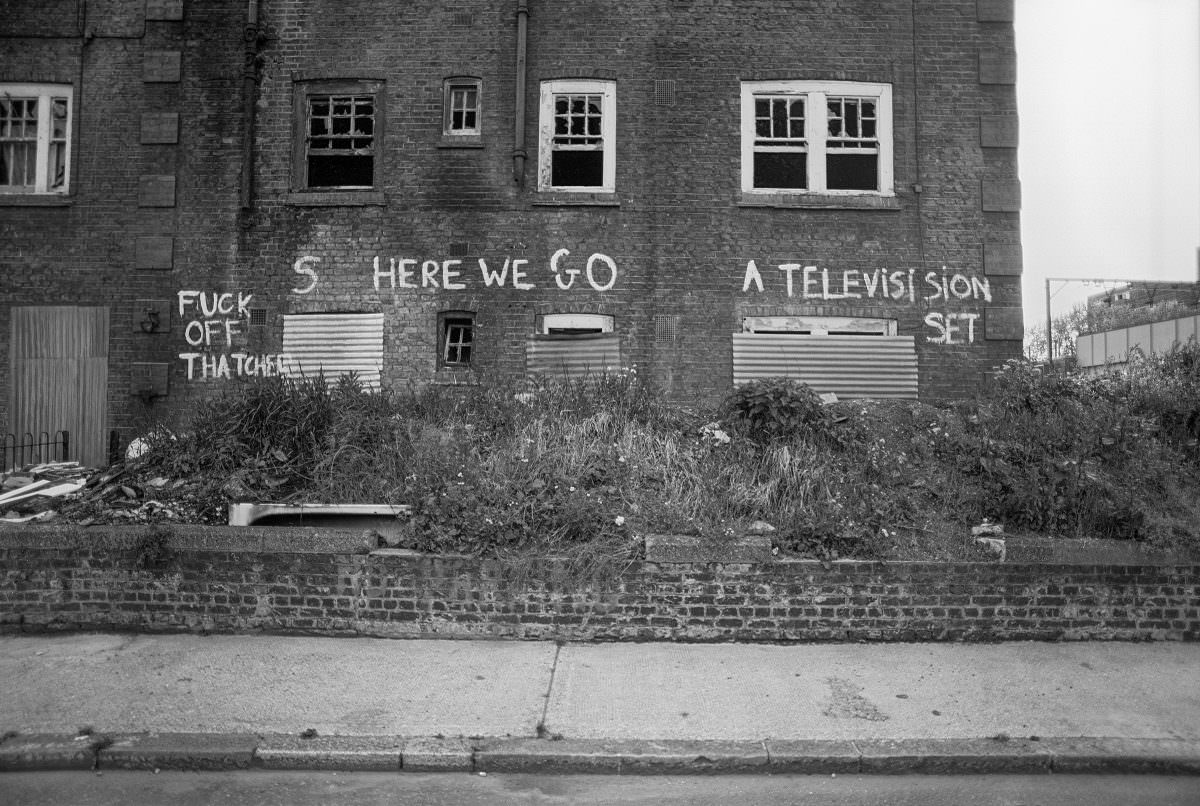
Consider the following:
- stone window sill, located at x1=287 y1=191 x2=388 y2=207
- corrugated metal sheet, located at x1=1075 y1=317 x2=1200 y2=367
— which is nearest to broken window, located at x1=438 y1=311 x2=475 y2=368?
stone window sill, located at x1=287 y1=191 x2=388 y2=207

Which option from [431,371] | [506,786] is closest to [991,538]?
[506,786]

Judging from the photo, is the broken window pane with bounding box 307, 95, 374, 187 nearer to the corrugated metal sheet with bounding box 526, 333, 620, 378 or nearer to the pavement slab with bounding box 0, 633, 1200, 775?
the corrugated metal sheet with bounding box 526, 333, 620, 378

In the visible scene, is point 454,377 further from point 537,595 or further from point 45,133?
point 45,133

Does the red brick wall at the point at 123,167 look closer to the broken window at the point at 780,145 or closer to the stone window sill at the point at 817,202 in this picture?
the stone window sill at the point at 817,202

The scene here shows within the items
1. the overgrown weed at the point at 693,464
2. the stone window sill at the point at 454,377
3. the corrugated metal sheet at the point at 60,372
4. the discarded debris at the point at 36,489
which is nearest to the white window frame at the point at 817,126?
the overgrown weed at the point at 693,464

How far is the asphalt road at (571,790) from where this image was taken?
4.50 metres

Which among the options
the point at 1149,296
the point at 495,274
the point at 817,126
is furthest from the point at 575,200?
the point at 1149,296

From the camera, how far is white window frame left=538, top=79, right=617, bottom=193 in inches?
482

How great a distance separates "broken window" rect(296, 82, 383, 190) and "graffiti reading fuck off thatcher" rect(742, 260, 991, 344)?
5.85m

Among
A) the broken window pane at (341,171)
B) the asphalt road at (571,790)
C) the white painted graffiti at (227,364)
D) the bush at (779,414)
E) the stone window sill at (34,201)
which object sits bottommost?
the asphalt road at (571,790)

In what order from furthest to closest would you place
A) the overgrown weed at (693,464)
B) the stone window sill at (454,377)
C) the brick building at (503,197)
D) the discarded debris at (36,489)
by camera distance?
the brick building at (503,197)
the stone window sill at (454,377)
the discarded debris at (36,489)
the overgrown weed at (693,464)

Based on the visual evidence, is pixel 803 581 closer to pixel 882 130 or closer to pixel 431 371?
pixel 431 371

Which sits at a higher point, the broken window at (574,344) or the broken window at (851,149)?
the broken window at (851,149)

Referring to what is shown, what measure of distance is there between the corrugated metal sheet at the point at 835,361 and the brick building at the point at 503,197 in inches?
1.3
